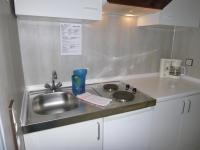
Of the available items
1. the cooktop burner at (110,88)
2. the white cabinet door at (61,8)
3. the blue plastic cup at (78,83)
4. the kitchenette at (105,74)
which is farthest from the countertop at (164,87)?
the white cabinet door at (61,8)

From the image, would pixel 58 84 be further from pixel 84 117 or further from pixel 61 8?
pixel 61 8

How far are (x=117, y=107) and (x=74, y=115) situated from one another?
34 cm

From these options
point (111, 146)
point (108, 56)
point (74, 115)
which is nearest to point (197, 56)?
point (108, 56)

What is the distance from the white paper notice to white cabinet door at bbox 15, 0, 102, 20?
339mm

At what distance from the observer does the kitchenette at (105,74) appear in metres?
1.03

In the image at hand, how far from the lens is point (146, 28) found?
70.2 inches

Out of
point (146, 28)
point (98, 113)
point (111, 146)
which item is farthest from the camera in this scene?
point (146, 28)

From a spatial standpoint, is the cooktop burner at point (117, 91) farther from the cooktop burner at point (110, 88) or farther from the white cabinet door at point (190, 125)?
the white cabinet door at point (190, 125)

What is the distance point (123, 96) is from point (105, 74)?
46 cm

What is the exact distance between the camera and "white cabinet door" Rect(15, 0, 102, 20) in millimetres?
979

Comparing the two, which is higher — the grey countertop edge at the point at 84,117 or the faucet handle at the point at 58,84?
the faucet handle at the point at 58,84

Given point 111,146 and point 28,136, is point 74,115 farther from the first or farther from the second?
point 111,146

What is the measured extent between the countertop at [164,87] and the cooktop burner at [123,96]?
0.19m

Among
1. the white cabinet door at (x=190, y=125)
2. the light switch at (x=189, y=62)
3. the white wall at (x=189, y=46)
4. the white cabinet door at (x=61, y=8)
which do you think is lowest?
the white cabinet door at (x=190, y=125)
